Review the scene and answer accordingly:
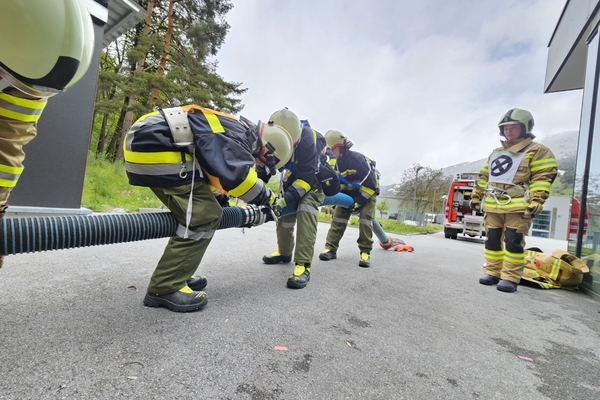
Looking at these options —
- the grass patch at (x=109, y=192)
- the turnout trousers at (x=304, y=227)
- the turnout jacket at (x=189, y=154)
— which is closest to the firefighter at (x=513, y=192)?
the turnout trousers at (x=304, y=227)

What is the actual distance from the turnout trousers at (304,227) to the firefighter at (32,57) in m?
Result: 2.10

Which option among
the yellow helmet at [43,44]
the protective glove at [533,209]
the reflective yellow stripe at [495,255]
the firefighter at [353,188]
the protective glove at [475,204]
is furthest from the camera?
the firefighter at [353,188]

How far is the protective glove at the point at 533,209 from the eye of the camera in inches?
125

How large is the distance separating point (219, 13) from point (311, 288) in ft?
53.9

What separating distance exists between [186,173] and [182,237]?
0.39 meters

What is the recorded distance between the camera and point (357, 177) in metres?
4.25

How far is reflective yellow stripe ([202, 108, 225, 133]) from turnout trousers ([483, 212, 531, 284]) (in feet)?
10.9

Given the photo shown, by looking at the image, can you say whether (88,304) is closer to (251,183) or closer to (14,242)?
(14,242)

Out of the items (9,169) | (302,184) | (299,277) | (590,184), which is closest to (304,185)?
(302,184)

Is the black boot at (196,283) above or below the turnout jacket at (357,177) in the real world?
below

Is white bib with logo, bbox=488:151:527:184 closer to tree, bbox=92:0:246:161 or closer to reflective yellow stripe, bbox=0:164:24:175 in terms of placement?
reflective yellow stripe, bbox=0:164:24:175

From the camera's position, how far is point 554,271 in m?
3.64

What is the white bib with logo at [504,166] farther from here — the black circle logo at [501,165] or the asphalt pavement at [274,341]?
the asphalt pavement at [274,341]

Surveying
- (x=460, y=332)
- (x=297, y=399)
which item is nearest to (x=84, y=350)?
(x=297, y=399)
